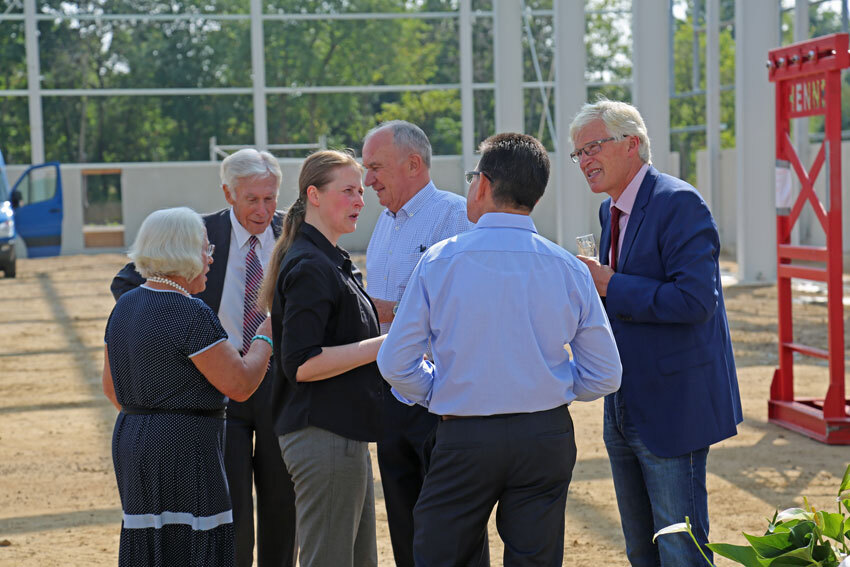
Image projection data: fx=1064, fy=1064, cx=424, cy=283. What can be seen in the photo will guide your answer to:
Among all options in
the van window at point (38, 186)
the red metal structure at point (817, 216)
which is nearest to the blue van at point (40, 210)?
the van window at point (38, 186)

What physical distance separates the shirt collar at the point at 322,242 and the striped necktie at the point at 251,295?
0.79 meters

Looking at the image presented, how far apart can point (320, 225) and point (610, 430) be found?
1.10 metres

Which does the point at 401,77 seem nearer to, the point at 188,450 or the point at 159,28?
the point at 159,28

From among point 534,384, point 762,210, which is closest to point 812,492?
point 534,384

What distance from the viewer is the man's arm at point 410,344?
2.64 m

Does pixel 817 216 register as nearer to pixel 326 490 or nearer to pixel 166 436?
pixel 326 490

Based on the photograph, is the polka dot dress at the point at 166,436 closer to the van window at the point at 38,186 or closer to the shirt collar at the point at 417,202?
the shirt collar at the point at 417,202

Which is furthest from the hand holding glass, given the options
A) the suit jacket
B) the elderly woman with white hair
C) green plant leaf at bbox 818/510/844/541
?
green plant leaf at bbox 818/510/844/541

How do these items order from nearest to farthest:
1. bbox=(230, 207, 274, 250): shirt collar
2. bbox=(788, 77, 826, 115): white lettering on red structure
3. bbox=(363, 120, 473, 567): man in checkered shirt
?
bbox=(363, 120, 473, 567): man in checkered shirt, bbox=(230, 207, 274, 250): shirt collar, bbox=(788, 77, 826, 115): white lettering on red structure

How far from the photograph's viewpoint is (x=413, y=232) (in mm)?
3697

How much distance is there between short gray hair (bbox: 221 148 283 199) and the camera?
3871mm

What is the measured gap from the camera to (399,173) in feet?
12.1

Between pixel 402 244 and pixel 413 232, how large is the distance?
2.3 inches

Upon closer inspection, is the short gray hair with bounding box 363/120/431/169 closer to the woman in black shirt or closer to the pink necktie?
the woman in black shirt
